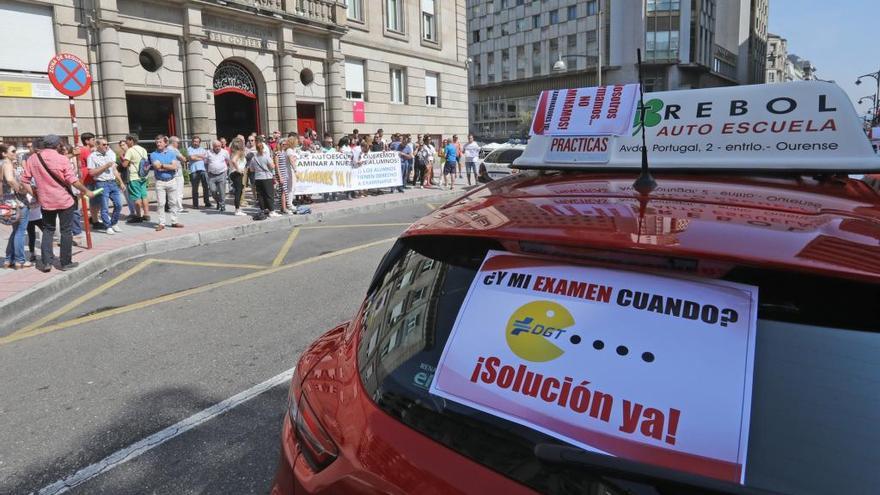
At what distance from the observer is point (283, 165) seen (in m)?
13.1

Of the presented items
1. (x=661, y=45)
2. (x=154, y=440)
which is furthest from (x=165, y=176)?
(x=661, y=45)

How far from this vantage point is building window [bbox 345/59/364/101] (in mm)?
24266

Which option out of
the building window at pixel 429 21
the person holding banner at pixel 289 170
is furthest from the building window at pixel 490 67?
the person holding banner at pixel 289 170

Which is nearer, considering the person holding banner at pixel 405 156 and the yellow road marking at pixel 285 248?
the yellow road marking at pixel 285 248

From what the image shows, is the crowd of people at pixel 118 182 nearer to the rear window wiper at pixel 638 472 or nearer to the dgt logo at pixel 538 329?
the dgt logo at pixel 538 329

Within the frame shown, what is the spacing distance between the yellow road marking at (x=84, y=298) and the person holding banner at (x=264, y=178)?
3690 mm

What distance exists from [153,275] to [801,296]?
325 inches

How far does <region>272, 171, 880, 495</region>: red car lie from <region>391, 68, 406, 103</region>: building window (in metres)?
25.8

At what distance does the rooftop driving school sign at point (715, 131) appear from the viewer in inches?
101

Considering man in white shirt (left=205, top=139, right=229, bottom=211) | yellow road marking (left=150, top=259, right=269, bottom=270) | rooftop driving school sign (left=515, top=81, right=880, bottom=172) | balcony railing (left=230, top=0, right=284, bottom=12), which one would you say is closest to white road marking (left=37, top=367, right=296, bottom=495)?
rooftop driving school sign (left=515, top=81, right=880, bottom=172)

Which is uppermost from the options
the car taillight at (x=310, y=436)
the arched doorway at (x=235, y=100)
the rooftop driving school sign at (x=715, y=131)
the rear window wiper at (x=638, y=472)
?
the arched doorway at (x=235, y=100)

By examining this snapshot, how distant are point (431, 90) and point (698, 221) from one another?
1134 inches

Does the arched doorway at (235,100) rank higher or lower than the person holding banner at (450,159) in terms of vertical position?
higher

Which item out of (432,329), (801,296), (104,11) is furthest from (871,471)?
(104,11)
